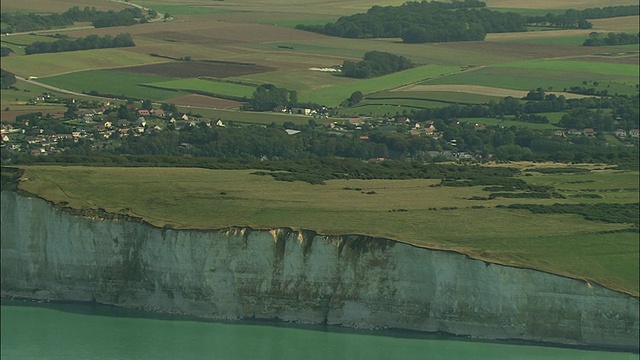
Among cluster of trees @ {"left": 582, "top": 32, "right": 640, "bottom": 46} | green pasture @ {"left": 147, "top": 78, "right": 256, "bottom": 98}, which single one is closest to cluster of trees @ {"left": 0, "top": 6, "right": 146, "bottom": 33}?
green pasture @ {"left": 147, "top": 78, "right": 256, "bottom": 98}

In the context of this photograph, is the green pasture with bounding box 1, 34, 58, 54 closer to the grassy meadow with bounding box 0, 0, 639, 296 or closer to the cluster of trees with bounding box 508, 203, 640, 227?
the grassy meadow with bounding box 0, 0, 639, 296

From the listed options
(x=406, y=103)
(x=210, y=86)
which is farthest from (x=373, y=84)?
(x=210, y=86)

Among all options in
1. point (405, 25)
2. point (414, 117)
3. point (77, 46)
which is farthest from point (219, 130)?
point (405, 25)

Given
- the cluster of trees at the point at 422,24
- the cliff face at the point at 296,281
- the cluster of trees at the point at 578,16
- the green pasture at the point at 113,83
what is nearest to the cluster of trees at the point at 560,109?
the green pasture at the point at 113,83

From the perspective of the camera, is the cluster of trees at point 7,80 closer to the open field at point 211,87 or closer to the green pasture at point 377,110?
the open field at point 211,87

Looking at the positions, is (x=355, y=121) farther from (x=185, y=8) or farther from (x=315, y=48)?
(x=185, y=8)
